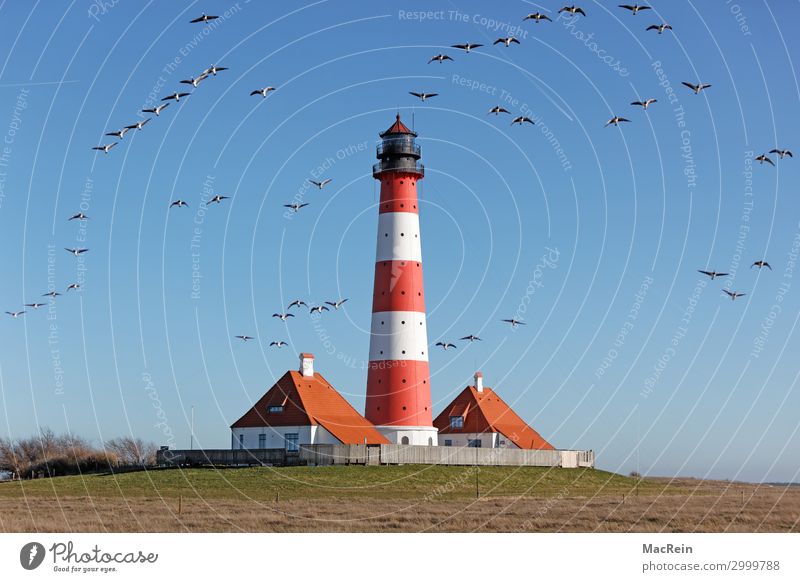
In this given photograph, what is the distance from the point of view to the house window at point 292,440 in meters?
85.4

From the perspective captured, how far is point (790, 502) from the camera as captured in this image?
215 ft

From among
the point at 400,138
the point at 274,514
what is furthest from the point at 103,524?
the point at 400,138

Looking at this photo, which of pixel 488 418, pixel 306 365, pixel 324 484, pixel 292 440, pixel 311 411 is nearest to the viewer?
pixel 324 484

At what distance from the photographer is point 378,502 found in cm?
5906

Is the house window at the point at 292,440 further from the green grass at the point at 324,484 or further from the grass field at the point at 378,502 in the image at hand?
the grass field at the point at 378,502

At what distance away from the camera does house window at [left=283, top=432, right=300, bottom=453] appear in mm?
85438

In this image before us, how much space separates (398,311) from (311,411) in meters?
10.4

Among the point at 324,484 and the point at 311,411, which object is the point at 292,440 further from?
the point at 324,484

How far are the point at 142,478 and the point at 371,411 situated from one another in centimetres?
1657

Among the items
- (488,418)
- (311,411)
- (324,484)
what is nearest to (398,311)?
(311,411)

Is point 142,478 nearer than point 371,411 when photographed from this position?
Yes

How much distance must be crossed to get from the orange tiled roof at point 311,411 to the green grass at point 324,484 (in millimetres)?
5309
